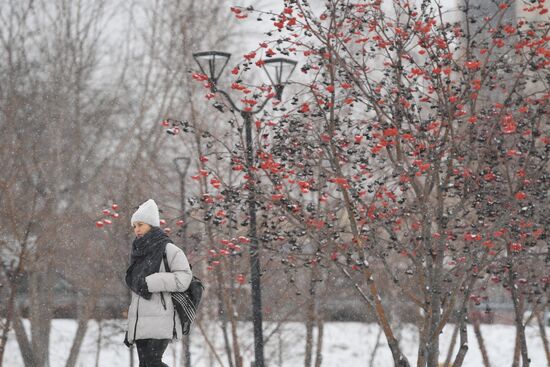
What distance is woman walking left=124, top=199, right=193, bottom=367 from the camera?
6109 mm

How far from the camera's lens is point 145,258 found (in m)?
6.25

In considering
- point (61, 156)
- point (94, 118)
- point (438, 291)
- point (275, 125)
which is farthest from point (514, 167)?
point (94, 118)

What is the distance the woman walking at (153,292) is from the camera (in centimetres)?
611

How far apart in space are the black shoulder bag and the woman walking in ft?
0.09

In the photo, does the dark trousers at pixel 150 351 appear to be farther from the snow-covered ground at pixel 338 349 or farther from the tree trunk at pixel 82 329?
the snow-covered ground at pixel 338 349

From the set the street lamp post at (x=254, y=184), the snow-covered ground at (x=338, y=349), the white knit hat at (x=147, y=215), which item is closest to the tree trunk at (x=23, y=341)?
the snow-covered ground at (x=338, y=349)

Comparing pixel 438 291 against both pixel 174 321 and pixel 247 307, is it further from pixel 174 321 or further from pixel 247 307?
pixel 247 307

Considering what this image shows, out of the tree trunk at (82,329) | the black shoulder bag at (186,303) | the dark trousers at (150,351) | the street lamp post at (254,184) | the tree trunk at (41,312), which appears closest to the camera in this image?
the dark trousers at (150,351)

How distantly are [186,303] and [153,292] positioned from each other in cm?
26

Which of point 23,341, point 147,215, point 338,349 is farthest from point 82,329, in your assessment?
point 147,215

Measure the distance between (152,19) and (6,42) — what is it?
384 centimetres

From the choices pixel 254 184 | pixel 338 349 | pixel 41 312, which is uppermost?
pixel 254 184

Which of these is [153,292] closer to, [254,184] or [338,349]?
[254,184]

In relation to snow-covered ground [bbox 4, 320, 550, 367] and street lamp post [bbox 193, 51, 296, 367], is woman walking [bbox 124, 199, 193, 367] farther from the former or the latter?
snow-covered ground [bbox 4, 320, 550, 367]
